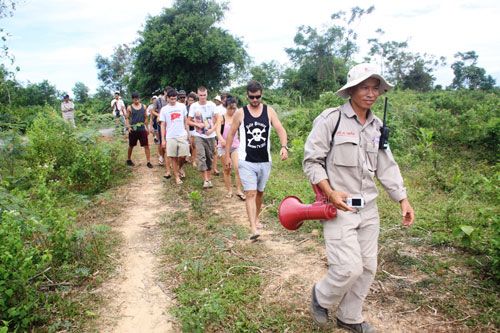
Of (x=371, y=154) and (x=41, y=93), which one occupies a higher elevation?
(x=41, y=93)

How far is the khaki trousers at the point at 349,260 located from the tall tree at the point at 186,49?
73.5 feet

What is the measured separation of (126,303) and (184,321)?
31.3 inches

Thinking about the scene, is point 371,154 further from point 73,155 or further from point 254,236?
point 73,155

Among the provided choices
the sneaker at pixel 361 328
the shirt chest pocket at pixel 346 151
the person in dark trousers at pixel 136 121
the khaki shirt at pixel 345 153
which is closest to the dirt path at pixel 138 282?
the sneaker at pixel 361 328

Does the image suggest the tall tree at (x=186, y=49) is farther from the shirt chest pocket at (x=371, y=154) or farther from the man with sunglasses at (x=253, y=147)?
the shirt chest pocket at (x=371, y=154)

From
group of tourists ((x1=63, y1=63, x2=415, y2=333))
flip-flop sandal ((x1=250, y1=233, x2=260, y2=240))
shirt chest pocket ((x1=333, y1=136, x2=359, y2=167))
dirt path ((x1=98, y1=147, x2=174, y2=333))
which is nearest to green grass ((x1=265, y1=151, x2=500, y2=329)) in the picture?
flip-flop sandal ((x1=250, y1=233, x2=260, y2=240))

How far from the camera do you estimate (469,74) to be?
128 ft

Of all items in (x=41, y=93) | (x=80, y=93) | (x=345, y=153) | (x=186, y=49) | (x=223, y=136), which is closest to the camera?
(x=345, y=153)

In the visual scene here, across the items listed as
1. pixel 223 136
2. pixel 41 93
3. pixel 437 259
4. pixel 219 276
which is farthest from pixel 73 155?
pixel 41 93

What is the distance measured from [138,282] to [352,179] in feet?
→ 8.29

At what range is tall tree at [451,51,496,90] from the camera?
3738 centimetres

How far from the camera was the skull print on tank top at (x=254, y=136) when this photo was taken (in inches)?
179

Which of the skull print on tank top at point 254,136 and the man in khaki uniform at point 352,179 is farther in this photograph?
the skull print on tank top at point 254,136

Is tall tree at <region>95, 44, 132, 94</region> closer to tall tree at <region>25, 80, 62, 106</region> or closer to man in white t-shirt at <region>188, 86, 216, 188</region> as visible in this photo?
tall tree at <region>25, 80, 62, 106</region>
